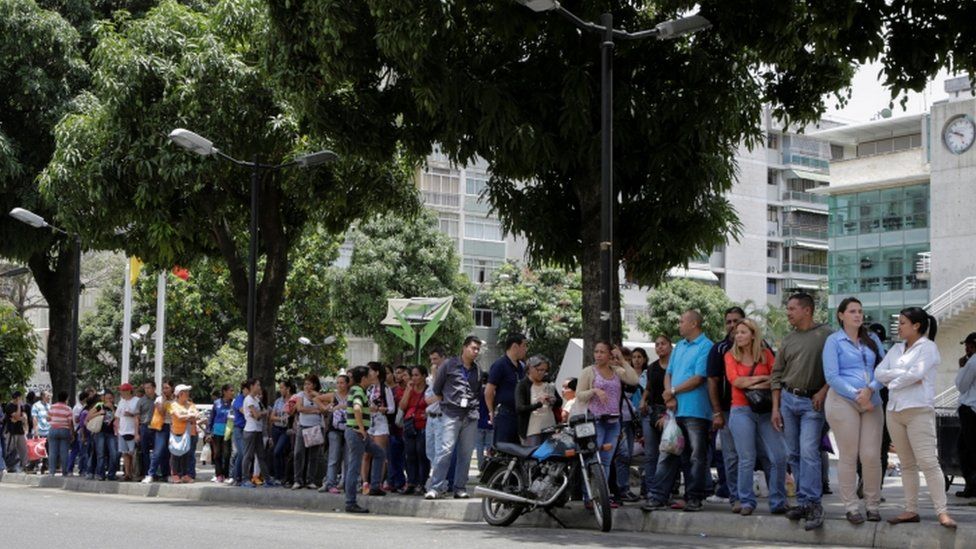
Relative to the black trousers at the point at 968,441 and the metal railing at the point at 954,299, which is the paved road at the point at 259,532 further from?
the metal railing at the point at 954,299

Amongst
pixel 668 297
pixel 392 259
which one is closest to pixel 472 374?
pixel 392 259

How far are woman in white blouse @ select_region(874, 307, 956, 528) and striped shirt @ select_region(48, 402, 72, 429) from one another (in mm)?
19721

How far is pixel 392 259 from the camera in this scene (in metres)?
60.9

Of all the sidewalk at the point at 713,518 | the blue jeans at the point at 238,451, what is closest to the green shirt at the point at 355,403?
the sidewalk at the point at 713,518

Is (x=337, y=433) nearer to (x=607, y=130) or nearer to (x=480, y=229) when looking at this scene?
(x=607, y=130)

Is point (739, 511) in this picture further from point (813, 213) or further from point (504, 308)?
point (813, 213)

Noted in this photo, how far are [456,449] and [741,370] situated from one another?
201 inches

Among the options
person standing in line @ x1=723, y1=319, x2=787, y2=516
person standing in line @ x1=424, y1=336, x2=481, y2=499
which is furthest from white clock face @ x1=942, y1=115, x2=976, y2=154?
person standing in line @ x1=723, y1=319, x2=787, y2=516

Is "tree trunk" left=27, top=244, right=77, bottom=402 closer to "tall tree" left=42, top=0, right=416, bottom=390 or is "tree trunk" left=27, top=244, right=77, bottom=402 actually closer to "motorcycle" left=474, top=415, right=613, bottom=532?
"tall tree" left=42, top=0, right=416, bottom=390

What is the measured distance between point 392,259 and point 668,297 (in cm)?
1870

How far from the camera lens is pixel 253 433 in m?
21.1

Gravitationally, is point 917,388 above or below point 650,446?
above

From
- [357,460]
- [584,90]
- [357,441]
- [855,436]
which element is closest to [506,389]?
[357,460]

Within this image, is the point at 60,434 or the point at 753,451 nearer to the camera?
the point at 753,451
